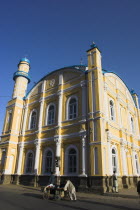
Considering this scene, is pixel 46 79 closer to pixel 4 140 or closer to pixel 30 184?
pixel 4 140

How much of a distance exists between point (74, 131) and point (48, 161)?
12.9 feet

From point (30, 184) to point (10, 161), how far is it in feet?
12.3

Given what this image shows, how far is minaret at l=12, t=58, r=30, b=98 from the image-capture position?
69.0 feet

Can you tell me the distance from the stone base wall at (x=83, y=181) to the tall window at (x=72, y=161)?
0.64 m

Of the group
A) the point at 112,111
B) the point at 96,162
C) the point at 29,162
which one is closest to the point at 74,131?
the point at 96,162

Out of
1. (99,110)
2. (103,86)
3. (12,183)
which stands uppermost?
(103,86)

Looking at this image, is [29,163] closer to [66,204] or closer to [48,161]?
[48,161]

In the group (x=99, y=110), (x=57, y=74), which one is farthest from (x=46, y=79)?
(x=99, y=110)

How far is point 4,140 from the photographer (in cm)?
1891

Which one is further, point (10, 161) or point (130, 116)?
point (130, 116)

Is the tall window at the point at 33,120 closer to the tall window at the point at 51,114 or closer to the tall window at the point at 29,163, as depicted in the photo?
the tall window at the point at 51,114

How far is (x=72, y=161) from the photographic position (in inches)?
530

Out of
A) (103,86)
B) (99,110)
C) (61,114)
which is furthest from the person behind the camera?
(61,114)

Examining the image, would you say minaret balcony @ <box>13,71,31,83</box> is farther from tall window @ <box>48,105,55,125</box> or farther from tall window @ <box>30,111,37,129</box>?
tall window @ <box>48,105,55,125</box>
